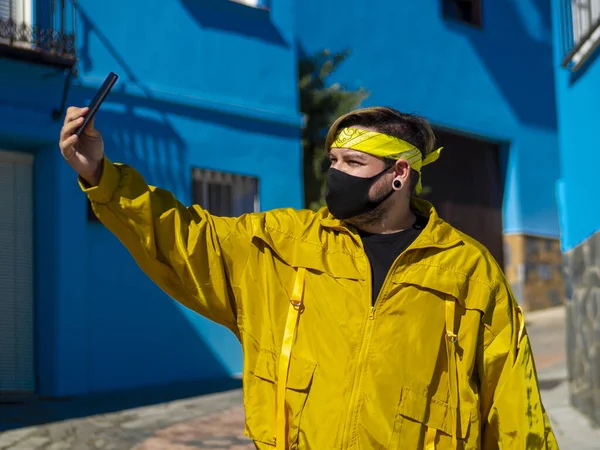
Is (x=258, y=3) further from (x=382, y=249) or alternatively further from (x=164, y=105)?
(x=382, y=249)

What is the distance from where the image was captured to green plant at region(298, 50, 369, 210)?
11336 mm

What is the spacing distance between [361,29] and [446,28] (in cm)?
193

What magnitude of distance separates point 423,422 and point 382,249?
1.92ft

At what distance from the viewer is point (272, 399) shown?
2672 mm

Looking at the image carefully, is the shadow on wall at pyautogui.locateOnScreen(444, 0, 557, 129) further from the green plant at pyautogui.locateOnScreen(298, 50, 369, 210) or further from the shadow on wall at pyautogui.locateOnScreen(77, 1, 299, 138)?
the shadow on wall at pyautogui.locateOnScreen(77, 1, 299, 138)

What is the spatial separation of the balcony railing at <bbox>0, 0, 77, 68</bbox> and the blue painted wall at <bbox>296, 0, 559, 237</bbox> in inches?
157

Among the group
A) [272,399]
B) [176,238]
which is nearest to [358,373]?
[272,399]

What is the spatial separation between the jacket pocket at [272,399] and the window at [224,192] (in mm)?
7249

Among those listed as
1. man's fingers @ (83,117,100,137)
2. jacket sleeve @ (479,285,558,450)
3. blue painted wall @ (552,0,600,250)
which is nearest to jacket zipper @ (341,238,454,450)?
jacket sleeve @ (479,285,558,450)

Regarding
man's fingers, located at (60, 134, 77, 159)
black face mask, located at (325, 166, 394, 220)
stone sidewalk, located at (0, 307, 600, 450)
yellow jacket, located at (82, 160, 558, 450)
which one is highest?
man's fingers, located at (60, 134, 77, 159)

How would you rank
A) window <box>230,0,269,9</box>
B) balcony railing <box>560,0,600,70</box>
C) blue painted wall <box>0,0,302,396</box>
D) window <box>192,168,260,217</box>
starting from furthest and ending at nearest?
window <box>230,0,269,9</box> → window <box>192,168,260,217</box> → blue painted wall <box>0,0,302,396</box> → balcony railing <box>560,0,600,70</box>

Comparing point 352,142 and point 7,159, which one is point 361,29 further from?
point 352,142

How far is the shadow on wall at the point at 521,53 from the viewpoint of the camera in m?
14.7

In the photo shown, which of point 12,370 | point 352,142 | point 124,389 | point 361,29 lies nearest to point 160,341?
point 124,389
